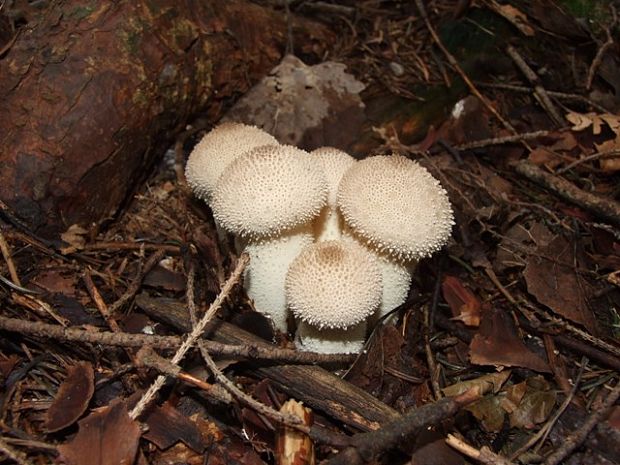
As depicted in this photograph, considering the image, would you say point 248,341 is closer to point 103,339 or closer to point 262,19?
point 103,339

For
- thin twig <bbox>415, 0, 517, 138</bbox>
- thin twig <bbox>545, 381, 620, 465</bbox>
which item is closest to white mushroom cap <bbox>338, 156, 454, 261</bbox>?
thin twig <bbox>545, 381, 620, 465</bbox>

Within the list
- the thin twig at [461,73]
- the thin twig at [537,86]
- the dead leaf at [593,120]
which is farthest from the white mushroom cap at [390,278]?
the thin twig at [537,86]

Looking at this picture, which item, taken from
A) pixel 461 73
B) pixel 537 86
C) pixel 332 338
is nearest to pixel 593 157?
pixel 537 86

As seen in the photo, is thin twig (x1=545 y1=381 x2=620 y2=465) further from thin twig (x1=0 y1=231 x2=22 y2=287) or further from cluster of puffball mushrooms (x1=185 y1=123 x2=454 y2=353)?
thin twig (x1=0 y1=231 x2=22 y2=287)

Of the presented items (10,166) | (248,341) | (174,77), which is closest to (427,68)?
(174,77)

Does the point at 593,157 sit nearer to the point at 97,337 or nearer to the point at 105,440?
the point at 97,337

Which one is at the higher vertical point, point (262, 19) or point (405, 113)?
point (262, 19)
